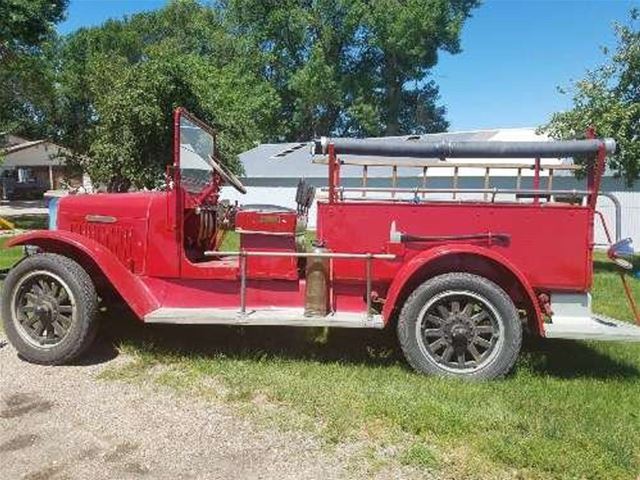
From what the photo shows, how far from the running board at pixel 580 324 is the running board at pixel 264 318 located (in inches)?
53.4

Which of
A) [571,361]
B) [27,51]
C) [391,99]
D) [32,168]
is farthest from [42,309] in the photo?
[32,168]

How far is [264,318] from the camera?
536 cm

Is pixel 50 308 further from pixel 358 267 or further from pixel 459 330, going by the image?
pixel 459 330

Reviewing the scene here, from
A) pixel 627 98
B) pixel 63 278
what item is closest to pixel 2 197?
pixel 627 98

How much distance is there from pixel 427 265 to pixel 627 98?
1110 centimetres

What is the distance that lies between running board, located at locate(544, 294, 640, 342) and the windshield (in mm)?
3180

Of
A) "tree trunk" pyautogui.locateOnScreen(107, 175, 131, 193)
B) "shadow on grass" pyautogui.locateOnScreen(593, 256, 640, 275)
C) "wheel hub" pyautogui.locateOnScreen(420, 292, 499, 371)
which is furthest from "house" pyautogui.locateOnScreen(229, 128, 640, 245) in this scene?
"wheel hub" pyautogui.locateOnScreen(420, 292, 499, 371)

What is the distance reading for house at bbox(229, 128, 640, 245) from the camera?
20.1 m

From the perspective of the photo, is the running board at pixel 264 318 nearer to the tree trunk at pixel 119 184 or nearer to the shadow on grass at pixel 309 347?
the shadow on grass at pixel 309 347

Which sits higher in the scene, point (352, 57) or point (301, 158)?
point (352, 57)

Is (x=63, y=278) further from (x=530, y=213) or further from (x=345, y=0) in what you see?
(x=345, y=0)

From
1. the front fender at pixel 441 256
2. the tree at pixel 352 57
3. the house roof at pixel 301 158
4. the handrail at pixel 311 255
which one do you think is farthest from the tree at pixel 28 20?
the tree at pixel 352 57

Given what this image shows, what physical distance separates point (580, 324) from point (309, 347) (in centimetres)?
234

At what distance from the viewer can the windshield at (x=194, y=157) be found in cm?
592
